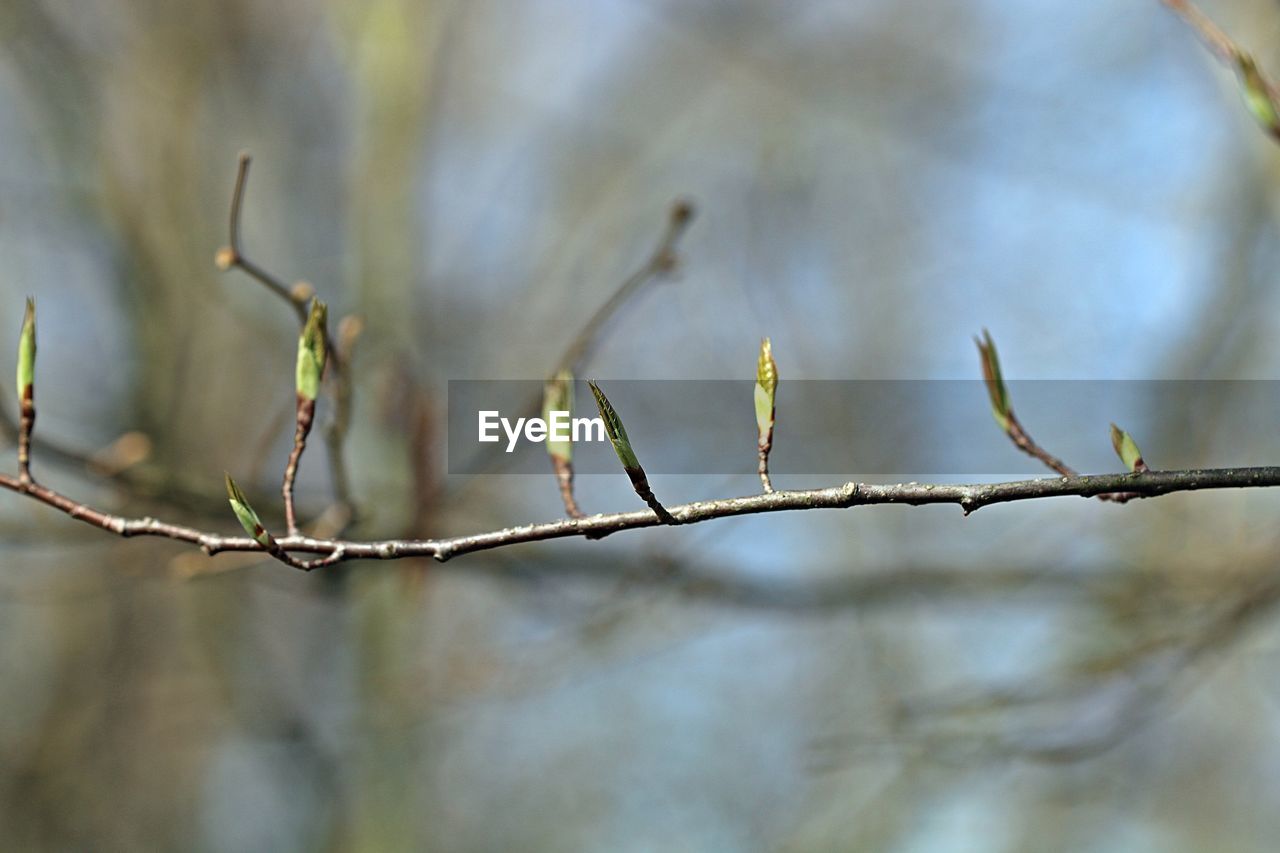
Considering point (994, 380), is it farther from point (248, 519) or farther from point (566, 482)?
point (248, 519)

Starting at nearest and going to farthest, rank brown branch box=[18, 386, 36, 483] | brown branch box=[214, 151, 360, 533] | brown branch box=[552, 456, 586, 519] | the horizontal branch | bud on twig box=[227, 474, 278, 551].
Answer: the horizontal branch → bud on twig box=[227, 474, 278, 551] → brown branch box=[18, 386, 36, 483] → brown branch box=[552, 456, 586, 519] → brown branch box=[214, 151, 360, 533]

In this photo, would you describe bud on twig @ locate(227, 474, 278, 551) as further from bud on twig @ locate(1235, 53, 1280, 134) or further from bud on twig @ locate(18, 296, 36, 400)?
bud on twig @ locate(1235, 53, 1280, 134)

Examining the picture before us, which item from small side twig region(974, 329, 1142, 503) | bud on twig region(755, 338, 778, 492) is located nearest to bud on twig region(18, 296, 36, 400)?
bud on twig region(755, 338, 778, 492)

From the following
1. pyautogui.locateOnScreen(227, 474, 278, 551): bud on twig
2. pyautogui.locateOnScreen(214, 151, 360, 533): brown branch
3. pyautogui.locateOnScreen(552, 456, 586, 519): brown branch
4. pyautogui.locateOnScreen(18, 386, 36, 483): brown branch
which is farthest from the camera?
pyautogui.locateOnScreen(214, 151, 360, 533): brown branch

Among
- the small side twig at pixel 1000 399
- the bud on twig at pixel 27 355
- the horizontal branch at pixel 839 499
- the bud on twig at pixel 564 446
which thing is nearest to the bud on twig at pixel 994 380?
the small side twig at pixel 1000 399

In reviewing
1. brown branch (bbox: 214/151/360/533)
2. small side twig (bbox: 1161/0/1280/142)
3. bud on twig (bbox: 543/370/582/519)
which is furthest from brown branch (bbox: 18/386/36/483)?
small side twig (bbox: 1161/0/1280/142)

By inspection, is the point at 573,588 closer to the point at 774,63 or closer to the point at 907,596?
the point at 907,596

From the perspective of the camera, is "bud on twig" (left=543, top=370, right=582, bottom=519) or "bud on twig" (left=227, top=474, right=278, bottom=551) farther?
"bud on twig" (left=543, top=370, right=582, bottom=519)

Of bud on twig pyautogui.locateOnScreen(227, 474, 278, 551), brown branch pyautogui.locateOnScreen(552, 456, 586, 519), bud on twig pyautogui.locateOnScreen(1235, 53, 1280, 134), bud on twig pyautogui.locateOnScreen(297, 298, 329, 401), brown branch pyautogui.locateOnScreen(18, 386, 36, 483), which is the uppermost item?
bud on twig pyautogui.locateOnScreen(1235, 53, 1280, 134)

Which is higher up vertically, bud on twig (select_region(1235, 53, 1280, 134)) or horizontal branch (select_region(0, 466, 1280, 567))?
bud on twig (select_region(1235, 53, 1280, 134))

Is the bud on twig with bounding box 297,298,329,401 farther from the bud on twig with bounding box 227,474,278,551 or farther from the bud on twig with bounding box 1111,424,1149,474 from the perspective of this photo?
the bud on twig with bounding box 1111,424,1149,474

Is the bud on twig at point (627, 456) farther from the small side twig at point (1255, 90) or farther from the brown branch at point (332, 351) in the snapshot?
the small side twig at point (1255, 90)
